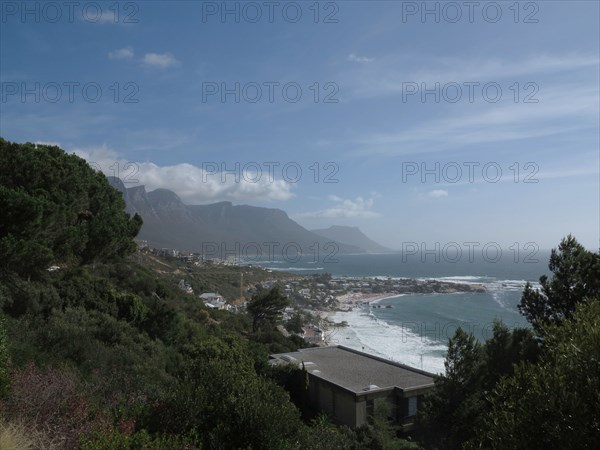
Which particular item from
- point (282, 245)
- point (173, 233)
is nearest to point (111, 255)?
point (173, 233)

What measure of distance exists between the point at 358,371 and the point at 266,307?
45.6ft

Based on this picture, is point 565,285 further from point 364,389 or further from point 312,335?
point 312,335

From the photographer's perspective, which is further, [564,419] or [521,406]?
[521,406]

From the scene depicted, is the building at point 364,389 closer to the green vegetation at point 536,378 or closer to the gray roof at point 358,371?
the gray roof at point 358,371

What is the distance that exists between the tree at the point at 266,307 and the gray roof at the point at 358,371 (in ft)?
29.2

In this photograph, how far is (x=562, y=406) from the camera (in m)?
3.82

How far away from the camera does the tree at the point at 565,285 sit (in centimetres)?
1199

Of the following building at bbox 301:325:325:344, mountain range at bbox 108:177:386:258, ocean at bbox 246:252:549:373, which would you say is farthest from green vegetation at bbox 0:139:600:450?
mountain range at bbox 108:177:386:258

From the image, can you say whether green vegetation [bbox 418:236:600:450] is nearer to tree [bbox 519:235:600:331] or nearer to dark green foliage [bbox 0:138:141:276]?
tree [bbox 519:235:600:331]

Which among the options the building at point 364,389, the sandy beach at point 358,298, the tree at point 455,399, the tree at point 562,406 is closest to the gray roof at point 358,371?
the building at point 364,389

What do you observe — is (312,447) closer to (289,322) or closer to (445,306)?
(289,322)

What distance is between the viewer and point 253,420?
22.1 feet

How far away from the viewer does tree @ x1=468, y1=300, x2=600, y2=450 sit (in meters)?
3.68

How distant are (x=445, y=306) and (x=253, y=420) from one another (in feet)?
195
